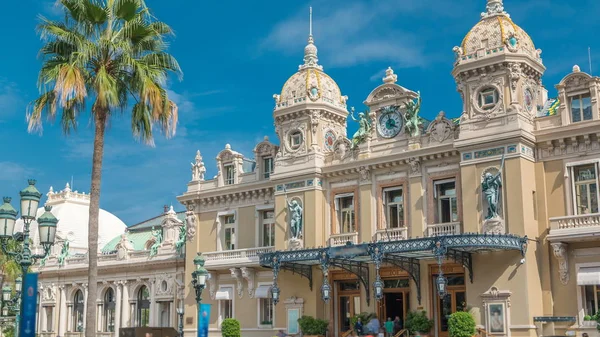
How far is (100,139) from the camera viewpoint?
25.1m

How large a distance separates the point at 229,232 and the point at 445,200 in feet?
45.9

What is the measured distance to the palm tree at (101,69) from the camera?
24.6 m

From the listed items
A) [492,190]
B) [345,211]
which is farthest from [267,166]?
[492,190]

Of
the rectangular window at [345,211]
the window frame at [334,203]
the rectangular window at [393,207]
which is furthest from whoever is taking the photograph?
the rectangular window at [345,211]

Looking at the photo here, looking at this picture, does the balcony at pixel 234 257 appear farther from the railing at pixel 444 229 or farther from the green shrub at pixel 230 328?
the railing at pixel 444 229

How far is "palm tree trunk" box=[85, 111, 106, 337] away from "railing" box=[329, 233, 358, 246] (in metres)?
15.4

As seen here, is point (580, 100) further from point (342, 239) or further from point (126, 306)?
point (126, 306)

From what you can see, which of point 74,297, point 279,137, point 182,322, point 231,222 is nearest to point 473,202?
point 279,137

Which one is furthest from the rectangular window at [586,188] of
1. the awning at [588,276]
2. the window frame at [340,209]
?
the window frame at [340,209]

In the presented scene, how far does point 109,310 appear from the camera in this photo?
173 feet

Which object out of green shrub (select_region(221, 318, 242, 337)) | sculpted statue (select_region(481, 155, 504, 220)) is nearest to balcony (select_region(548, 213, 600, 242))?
sculpted statue (select_region(481, 155, 504, 220))

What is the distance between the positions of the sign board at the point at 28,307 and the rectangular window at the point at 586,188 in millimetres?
22234

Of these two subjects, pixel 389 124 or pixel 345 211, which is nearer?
pixel 389 124

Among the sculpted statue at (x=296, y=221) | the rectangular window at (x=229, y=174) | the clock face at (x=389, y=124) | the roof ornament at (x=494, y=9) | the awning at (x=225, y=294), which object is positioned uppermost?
the roof ornament at (x=494, y=9)
